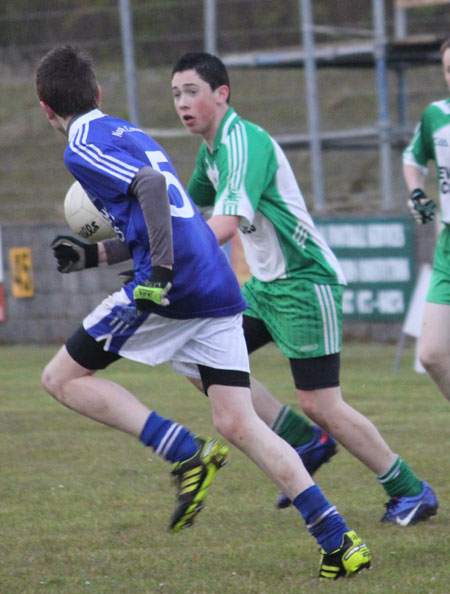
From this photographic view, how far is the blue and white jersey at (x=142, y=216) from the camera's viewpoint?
4059 mm

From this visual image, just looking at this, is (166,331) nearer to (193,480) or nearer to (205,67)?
(193,480)

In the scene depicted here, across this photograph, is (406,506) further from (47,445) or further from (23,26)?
(23,26)

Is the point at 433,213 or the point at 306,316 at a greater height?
the point at 433,213

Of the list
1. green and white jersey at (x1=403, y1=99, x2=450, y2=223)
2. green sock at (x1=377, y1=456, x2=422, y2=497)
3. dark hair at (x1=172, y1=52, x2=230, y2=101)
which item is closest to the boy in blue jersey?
dark hair at (x1=172, y1=52, x2=230, y2=101)

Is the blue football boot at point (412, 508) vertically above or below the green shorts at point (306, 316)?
below

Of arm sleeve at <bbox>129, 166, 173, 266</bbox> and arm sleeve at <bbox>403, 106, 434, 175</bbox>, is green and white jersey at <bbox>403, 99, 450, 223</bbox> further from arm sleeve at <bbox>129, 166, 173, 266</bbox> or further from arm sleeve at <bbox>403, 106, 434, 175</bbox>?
arm sleeve at <bbox>129, 166, 173, 266</bbox>

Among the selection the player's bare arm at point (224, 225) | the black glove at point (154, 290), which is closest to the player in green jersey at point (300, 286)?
the player's bare arm at point (224, 225)

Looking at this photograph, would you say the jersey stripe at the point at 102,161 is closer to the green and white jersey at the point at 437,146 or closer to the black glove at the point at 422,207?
the black glove at the point at 422,207

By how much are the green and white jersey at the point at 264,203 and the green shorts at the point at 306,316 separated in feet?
0.15

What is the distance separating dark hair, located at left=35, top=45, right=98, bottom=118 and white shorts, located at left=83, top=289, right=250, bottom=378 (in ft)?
2.24

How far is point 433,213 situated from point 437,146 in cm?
42

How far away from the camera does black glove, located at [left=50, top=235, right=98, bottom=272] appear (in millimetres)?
4398

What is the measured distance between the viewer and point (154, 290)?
3.88 m

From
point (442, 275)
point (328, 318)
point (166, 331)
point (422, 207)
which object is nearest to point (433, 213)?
point (422, 207)
